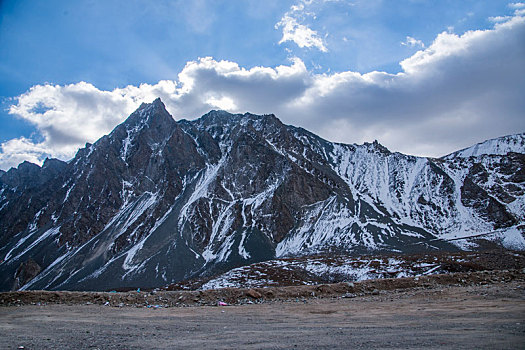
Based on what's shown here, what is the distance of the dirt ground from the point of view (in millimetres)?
11117

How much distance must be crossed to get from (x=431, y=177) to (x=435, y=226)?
40.9m

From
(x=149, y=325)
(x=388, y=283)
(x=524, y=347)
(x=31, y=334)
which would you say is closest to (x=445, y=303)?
(x=388, y=283)

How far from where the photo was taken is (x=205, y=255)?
502ft

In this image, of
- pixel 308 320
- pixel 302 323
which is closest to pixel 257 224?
pixel 308 320

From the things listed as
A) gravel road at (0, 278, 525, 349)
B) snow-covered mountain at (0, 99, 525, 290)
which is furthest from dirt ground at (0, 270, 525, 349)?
snow-covered mountain at (0, 99, 525, 290)

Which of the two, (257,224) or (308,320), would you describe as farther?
(257,224)

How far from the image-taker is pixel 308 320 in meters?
16.1

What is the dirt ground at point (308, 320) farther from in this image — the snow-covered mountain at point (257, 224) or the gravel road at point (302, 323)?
the snow-covered mountain at point (257, 224)

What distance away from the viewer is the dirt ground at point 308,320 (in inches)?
438

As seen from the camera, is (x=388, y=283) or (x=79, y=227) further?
(x=79, y=227)

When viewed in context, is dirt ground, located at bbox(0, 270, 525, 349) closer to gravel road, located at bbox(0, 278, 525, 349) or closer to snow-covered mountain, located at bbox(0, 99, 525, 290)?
gravel road, located at bbox(0, 278, 525, 349)

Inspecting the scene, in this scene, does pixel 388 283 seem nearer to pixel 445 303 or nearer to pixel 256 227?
pixel 445 303

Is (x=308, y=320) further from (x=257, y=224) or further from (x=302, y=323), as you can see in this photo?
(x=257, y=224)

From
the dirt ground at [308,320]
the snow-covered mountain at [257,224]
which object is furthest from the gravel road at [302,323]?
the snow-covered mountain at [257,224]
